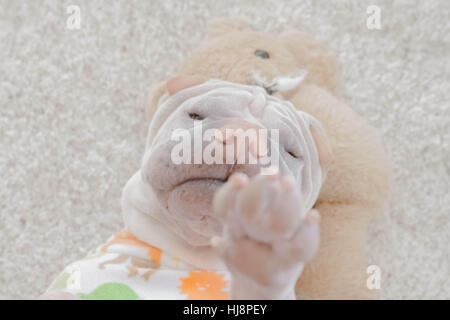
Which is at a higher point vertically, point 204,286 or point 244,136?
point 244,136

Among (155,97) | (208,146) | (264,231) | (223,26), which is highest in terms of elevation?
(223,26)

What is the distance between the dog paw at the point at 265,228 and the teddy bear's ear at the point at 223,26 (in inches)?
22.6

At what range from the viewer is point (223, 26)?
934 millimetres

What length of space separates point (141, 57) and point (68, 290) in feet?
1.74

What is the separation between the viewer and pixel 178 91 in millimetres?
710

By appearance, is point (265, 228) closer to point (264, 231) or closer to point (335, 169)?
point (264, 231)

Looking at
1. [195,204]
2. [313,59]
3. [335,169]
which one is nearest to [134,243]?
[195,204]

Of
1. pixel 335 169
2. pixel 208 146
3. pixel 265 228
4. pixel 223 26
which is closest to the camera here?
pixel 265 228

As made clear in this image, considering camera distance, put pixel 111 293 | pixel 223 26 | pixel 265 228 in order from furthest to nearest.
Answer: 1. pixel 223 26
2. pixel 111 293
3. pixel 265 228

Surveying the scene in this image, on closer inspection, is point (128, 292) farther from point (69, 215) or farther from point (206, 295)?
point (69, 215)

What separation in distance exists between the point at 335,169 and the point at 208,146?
304mm

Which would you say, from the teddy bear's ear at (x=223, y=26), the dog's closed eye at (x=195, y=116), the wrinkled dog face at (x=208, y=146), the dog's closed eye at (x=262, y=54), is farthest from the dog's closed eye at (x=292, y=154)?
the teddy bear's ear at (x=223, y=26)

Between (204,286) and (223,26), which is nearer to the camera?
(204,286)

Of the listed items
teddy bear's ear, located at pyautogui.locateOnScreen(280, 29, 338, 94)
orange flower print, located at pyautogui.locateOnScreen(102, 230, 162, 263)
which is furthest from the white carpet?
orange flower print, located at pyautogui.locateOnScreen(102, 230, 162, 263)
